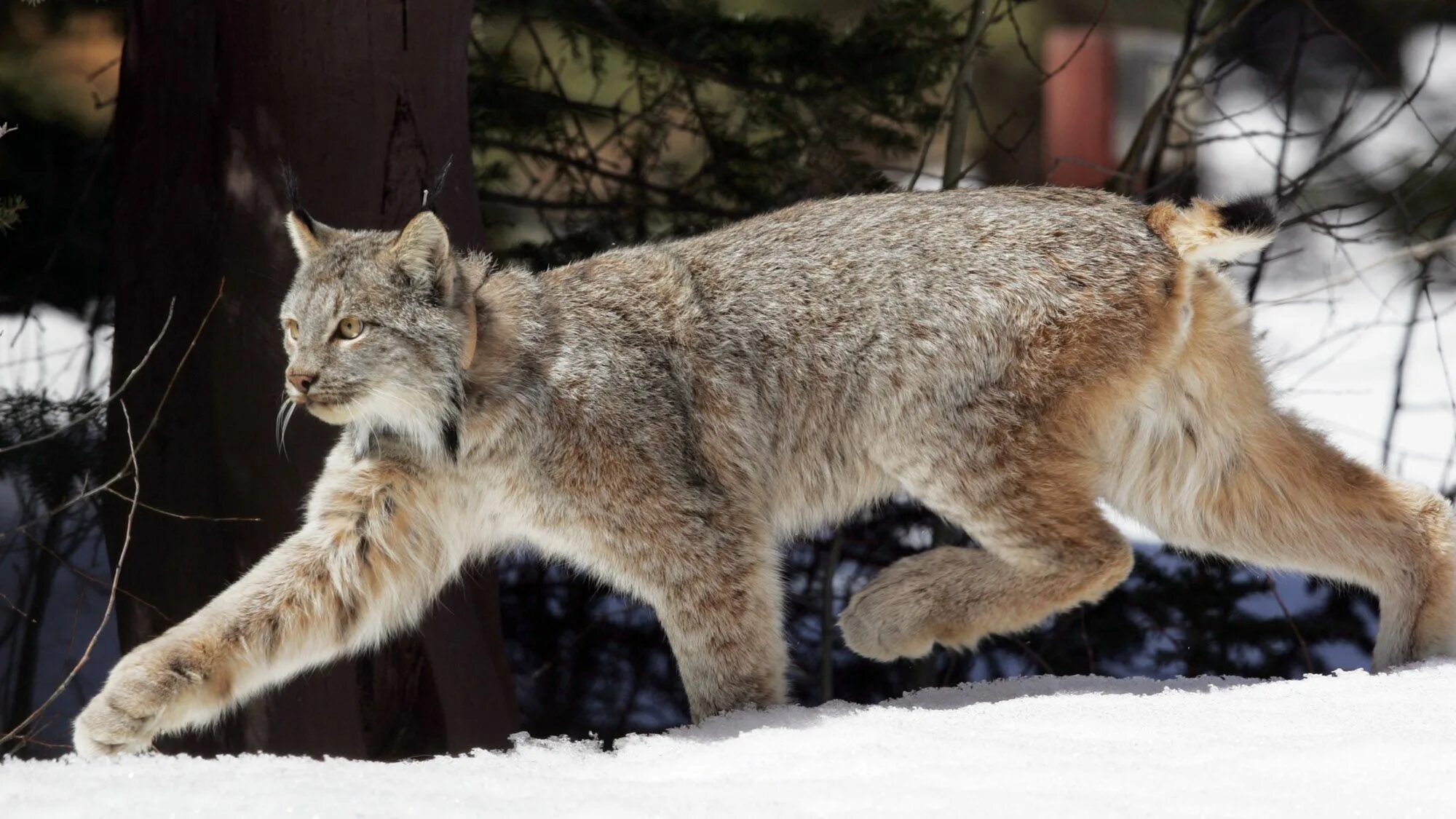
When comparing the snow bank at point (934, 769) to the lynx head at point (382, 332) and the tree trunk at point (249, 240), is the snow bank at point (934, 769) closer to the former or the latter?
the lynx head at point (382, 332)

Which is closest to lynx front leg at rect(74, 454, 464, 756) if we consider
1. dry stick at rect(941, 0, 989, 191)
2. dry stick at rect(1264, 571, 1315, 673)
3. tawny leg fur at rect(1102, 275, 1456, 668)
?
tawny leg fur at rect(1102, 275, 1456, 668)

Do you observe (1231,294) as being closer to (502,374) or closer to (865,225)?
(865,225)

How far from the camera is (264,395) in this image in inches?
186

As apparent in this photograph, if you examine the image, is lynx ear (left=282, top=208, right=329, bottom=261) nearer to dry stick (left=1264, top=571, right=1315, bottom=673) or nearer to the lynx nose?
the lynx nose

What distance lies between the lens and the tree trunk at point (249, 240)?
4.67m

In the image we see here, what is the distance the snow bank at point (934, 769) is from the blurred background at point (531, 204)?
0.98m

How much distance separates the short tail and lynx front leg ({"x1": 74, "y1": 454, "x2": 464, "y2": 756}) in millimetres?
2115

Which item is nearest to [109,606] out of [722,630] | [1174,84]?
[722,630]

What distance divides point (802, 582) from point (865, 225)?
110 inches

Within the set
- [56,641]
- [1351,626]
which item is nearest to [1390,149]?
[1351,626]

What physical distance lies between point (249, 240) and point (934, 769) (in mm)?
2812

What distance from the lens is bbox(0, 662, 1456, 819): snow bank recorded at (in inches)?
108

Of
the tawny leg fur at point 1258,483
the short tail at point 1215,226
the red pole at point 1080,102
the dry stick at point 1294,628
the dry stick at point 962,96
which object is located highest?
the red pole at point 1080,102

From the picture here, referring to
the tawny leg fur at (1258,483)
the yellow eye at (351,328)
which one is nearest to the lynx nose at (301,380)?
the yellow eye at (351,328)
